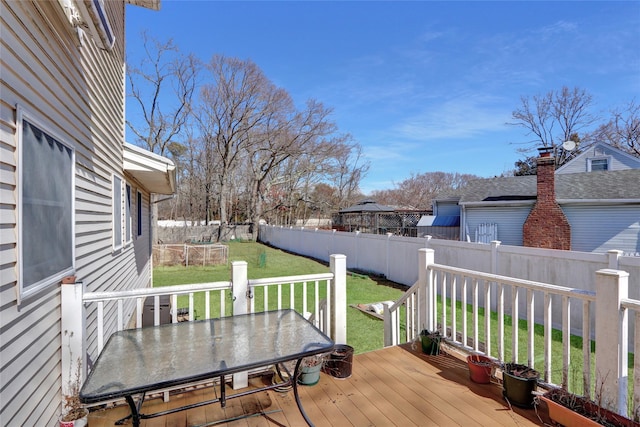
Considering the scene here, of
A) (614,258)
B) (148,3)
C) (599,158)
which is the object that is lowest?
(614,258)

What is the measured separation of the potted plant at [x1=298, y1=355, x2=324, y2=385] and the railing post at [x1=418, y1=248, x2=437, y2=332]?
1431 mm

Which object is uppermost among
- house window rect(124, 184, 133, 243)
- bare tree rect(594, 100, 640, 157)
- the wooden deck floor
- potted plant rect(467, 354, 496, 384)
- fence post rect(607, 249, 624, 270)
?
bare tree rect(594, 100, 640, 157)

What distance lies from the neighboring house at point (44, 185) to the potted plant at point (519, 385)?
10.6ft

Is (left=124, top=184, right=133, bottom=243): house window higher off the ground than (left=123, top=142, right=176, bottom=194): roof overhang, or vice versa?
(left=123, top=142, right=176, bottom=194): roof overhang

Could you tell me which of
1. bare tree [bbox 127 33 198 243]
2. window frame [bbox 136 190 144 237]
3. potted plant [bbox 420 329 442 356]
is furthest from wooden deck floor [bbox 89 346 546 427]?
bare tree [bbox 127 33 198 243]

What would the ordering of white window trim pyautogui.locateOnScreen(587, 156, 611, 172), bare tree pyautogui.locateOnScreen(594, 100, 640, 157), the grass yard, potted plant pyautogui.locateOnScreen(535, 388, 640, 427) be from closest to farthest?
potted plant pyautogui.locateOnScreen(535, 388, 640, 427) → the grass yard → white window trim pyautogui.locateOnScreen(587, 156, 611, 172) → bare tree pyautogui.locateOnScreen(594, 100, 640, 157)

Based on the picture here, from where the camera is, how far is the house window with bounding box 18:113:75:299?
1.92 m

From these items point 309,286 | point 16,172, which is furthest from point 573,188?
point 16,172

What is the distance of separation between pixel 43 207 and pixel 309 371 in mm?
2405

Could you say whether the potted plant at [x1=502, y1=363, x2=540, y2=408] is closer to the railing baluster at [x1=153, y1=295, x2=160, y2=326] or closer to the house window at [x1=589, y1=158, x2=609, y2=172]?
the railing baluster at [x1=153, y1=295, x2=160, y2=326]

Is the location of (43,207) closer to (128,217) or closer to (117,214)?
(117,214)

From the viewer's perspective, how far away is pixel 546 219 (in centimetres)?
1162

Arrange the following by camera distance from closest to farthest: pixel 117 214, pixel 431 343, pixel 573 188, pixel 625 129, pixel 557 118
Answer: pixel 431 343, pixel 117 214, pixel 573 188, pixel 625 129, pixel 557 118

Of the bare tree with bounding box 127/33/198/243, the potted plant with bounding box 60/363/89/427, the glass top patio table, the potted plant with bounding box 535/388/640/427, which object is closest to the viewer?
the glass top patio table
